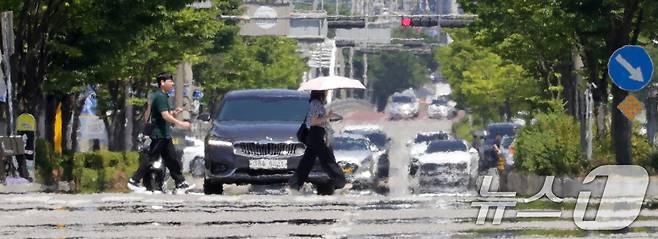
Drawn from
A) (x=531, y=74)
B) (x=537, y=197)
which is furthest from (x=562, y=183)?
(x=531, y=74)

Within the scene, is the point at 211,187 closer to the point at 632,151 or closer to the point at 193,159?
the point at 632,151

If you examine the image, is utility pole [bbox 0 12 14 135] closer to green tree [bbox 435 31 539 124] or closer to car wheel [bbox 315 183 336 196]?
car wheel [bbox 315 183 336 196]

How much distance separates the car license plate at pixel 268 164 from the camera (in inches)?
978

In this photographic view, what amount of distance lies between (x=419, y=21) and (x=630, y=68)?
6945 centimetres

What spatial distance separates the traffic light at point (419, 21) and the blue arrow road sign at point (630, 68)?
216ft

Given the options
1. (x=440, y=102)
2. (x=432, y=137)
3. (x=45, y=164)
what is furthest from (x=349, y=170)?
(x=440, y=102)

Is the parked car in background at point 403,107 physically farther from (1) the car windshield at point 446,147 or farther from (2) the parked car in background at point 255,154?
(2) the parked car in background at point 255,154

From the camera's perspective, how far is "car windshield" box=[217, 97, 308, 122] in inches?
1021

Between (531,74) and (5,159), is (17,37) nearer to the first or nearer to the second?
(5,159)

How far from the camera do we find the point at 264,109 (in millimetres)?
26141

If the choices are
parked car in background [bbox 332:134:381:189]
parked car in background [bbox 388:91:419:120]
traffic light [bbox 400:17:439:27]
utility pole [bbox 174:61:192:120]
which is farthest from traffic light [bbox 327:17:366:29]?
parked car in background [bbox 332:134:381:189]

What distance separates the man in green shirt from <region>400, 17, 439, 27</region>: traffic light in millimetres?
69287

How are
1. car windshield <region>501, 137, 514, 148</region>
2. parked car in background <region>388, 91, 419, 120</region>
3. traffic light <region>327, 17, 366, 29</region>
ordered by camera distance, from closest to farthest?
car windshield <region>501, 137, 514, 148</region>, traffic light <region>327, 17, 366, 29</region>, parked car in background <region>388, 91, 419, 120</region>

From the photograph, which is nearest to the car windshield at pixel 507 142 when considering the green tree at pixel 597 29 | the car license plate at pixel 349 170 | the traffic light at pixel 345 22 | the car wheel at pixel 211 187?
the green tree at pixel 597 29
